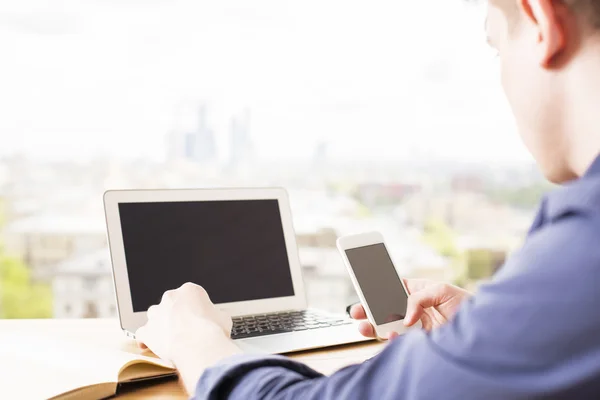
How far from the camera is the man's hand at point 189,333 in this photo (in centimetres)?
74

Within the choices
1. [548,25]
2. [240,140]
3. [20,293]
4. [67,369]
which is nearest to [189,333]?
[67,369]

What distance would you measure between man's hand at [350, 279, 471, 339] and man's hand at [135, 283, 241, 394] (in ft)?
1.20

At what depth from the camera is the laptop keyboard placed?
3.84 feet

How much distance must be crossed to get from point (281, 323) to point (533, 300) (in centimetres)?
83

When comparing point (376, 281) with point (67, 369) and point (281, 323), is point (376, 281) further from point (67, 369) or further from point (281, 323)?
point (67, 369)

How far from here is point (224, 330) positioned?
0.81 meters

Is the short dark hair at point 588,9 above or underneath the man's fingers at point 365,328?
above

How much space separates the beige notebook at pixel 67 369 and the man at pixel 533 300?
140 millimetres

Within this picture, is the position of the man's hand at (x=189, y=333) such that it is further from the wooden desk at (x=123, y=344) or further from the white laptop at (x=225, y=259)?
the white laptop at (x=225, y=259)

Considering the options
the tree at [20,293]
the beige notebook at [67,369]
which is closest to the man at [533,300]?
the beige notebook at [67,369]

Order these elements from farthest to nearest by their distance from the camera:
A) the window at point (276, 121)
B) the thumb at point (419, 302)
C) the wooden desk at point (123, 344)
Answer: the window at point (276, 121) < the thumb at point (419, 302) < the wooden desk at point (123, 344)

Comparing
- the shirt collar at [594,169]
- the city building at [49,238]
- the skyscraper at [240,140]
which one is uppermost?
the skyscraper at [240,140]

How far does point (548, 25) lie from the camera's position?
1.78ft

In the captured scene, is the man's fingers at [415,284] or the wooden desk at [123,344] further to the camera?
the man's fingers at [415,284]
